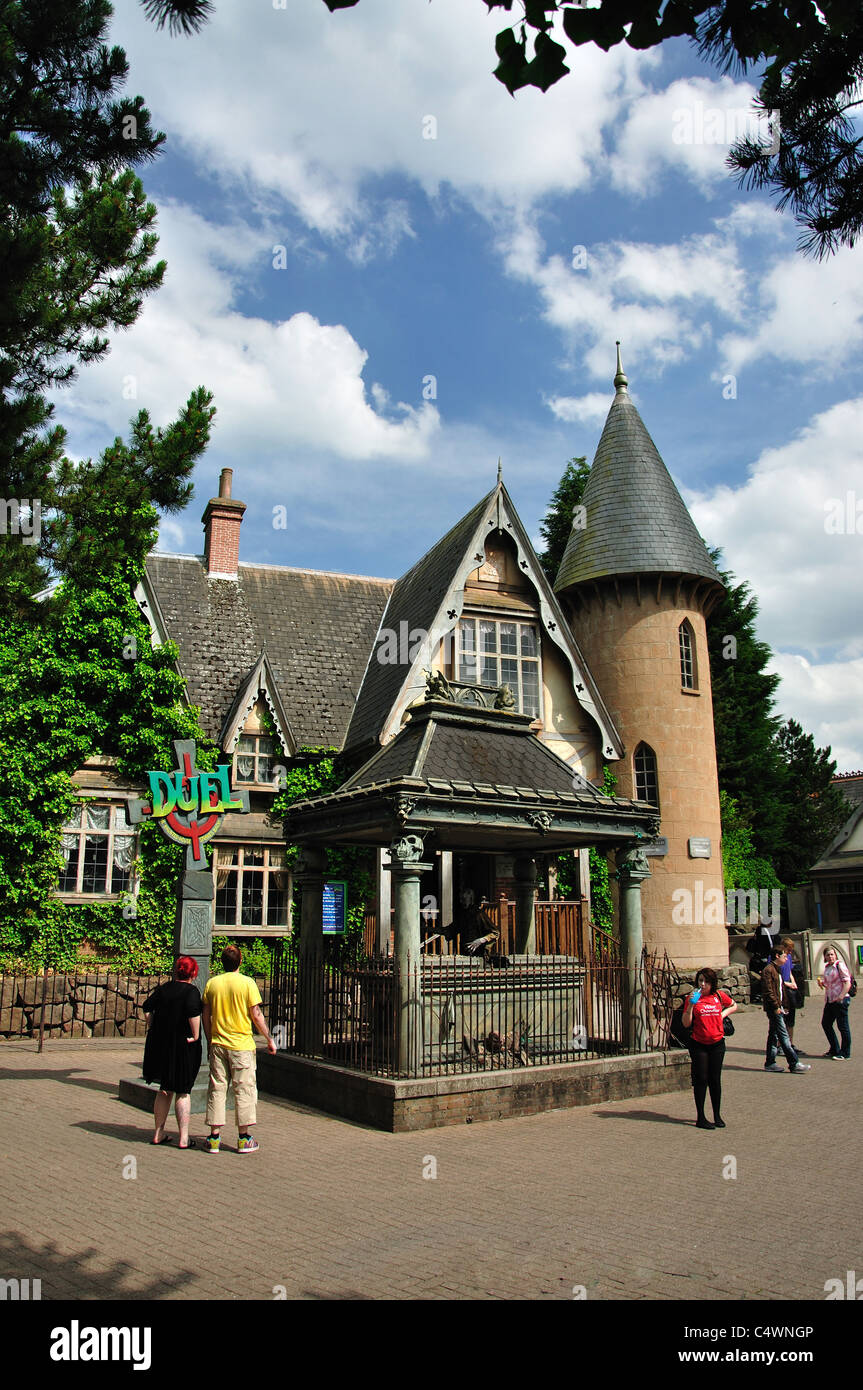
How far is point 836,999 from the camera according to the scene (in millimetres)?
15094

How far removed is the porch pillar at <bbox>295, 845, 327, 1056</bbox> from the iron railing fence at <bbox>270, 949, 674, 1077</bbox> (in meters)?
0.02

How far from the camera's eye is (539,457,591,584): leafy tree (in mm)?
37156

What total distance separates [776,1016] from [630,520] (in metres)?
14.3

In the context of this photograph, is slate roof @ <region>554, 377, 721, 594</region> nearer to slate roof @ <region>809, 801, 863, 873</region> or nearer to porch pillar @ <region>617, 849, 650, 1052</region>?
porch pillar @ <region>617, 849, 650, 1052</region>

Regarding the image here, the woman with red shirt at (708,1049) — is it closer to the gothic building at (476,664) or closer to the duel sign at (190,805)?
the duel sign at (190,805)

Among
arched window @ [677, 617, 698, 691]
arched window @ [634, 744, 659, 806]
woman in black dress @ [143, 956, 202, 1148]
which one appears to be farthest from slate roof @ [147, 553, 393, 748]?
woman in black dress @ [143, 956, 202, 1148]

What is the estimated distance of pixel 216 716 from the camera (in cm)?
2167

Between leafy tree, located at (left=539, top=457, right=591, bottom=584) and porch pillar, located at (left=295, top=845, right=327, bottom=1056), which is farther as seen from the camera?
leafy tree, located at (left=539, top=457, right=591, bottom=584)

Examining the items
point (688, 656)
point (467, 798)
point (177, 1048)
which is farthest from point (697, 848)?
point (177, 1048)

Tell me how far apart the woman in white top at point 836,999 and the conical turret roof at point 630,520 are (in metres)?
12.0

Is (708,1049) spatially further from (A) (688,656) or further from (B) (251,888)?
(A) (688,656)

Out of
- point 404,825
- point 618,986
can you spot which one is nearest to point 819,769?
point 618,986

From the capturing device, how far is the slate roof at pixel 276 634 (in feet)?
73.4

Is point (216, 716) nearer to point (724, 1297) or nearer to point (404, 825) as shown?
point (404, 825)
